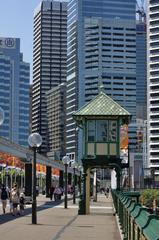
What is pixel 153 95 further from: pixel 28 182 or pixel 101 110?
pixel 101 110

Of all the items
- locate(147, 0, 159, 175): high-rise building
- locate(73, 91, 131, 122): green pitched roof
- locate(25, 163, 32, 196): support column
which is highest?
locate(147, 0, 159, 175): high-rise building

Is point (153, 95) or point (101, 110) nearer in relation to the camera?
point (101, 110)

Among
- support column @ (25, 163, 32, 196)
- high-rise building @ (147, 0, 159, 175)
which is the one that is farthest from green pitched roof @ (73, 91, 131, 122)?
high-rise building @ (147, 0, 159, 175)

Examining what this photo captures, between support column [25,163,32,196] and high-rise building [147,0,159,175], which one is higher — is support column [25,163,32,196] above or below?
below

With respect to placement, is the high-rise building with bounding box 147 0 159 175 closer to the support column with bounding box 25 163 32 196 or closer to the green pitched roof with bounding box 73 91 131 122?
the support column with bounding box 25 163 32 196

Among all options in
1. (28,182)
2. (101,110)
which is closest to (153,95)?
(28,182)

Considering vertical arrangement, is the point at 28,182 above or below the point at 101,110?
below

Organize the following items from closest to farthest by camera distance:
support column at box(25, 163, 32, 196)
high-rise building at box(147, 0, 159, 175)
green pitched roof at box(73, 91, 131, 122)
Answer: green pitched roof at box(73, 91, 131, 122), support column at box(25, 163, 32, 196), high-rise building at box(147, 0, 159, 175)

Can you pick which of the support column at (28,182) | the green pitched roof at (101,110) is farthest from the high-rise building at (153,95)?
the green pitched roof at (101,110)

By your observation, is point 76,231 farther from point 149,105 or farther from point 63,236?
point 149,105

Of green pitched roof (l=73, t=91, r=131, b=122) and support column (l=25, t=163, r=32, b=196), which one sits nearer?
green pitched roof (l=73, t=91, r=131, b=122)

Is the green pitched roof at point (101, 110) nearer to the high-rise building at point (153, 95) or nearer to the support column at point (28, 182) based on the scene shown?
the support column at point (28, 182)

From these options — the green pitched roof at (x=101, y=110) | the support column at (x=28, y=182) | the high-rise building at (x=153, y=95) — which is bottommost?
the support column at (x=28, y=182)

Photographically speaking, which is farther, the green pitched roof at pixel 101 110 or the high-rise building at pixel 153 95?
the high-rise building at pixel 153 95
